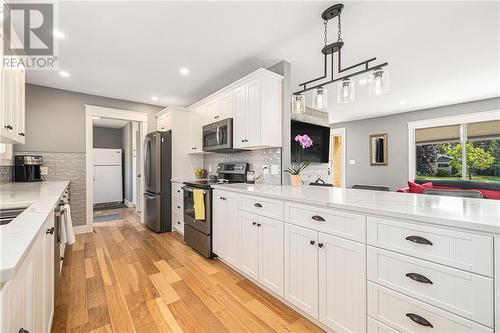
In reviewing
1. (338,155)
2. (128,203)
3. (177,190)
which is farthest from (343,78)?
(128,203)

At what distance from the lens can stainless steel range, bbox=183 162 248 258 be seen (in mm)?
2680

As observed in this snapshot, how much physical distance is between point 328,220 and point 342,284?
0.40 meters

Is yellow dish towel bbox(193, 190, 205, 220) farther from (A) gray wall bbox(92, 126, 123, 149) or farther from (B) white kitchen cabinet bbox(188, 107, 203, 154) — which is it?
(A) gray wall bbox(92, 126, 123, 149)

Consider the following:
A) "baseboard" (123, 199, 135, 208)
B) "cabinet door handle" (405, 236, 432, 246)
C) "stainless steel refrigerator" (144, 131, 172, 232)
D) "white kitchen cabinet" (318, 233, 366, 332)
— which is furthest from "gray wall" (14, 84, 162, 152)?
"cabinet door handle" (405, 236, 432, 246)

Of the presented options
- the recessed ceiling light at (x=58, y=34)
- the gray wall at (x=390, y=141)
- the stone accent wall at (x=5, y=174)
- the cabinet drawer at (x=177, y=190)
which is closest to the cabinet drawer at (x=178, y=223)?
the cabinet drawer at (x=177, y=190)

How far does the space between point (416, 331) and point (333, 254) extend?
510 millimetres

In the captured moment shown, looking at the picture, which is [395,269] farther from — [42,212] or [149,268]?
[149,268]

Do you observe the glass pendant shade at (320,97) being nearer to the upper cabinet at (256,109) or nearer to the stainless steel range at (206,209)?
the upper cabinet at (256,109)

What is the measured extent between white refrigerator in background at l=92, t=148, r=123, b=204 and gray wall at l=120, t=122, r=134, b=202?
149mm

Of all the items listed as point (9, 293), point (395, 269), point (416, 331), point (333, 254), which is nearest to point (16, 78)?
point (9, 293)

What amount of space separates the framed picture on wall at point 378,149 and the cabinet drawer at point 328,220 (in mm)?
5348

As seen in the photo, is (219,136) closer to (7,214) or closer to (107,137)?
(7,214)

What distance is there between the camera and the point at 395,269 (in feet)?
3.73

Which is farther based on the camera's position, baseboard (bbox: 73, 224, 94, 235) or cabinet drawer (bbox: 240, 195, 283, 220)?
baseboard (bbox: 73, 224, 94, 235)
